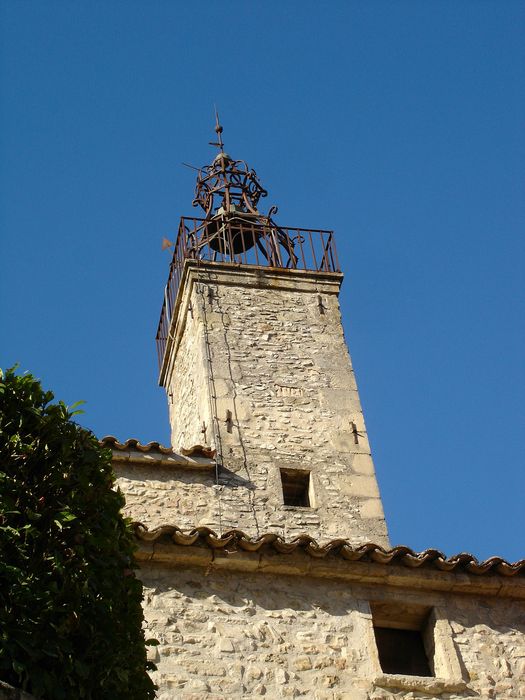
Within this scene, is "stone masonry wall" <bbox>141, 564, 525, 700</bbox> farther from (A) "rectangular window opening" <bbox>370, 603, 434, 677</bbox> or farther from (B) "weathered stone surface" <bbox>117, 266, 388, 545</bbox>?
(B) "weathered stone surface" <bbox>117, 266, 388, 545</bbox>

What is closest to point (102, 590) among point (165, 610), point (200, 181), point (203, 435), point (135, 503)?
point (165, 610)

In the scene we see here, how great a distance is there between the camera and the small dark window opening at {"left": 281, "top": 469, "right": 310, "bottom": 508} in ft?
40.5

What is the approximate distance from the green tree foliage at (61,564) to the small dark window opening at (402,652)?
12.1ft

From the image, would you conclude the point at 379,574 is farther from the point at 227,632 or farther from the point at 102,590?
the point at 102,590

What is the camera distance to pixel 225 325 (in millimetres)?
13883

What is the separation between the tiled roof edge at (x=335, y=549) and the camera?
9.73 metres

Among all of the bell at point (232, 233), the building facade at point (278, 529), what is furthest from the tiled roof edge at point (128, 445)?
the bell at point (232, 233)


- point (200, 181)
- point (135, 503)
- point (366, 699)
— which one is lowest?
point (366, 699)

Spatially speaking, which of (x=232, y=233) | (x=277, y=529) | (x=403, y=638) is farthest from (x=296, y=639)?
(x=232, y=233)

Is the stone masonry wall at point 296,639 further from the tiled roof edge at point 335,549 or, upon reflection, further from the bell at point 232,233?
the bell at point 232,233

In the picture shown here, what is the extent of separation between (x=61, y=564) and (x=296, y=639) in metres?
3.62

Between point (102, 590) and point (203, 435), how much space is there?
20.1 feet

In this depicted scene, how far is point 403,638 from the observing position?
1030cm

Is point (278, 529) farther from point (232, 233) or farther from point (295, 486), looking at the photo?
point (232, 233)
